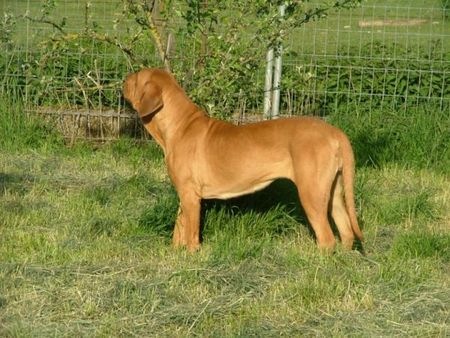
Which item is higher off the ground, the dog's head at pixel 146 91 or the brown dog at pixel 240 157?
the dog's head at pixel 146 91

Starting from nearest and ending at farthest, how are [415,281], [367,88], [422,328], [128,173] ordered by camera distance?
[422,328] < [415,281] < [128,173] < [367,88]

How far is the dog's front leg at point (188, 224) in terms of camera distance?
287 inches

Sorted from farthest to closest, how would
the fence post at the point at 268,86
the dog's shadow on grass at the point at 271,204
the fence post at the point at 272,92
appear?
the fence post at the point at 272,92 < the fence post at the point at 268,86 < the dog's shadow on grass at the point at 271,204

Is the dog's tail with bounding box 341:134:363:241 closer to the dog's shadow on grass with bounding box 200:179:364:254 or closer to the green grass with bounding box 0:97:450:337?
the green grass with bounding box 0:97:450:337

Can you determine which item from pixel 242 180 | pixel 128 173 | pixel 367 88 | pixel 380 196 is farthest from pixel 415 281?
pixel 367 88

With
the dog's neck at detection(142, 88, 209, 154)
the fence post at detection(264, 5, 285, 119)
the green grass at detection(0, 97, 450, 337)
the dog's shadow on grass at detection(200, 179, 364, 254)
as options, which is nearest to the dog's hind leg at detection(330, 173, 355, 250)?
the green grass at detection(0, 97, 450, 337)

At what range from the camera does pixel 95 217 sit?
26.1ft

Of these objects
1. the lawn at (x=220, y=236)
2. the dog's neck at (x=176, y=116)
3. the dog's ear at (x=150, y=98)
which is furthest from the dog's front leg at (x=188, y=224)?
the dog's ear at (x=150, y=98)

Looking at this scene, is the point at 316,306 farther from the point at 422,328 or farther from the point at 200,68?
the point at 200,68

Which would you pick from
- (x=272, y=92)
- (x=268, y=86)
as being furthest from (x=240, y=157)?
(x=272, y=92)

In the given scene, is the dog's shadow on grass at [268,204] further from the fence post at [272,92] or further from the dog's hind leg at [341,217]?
the fence post at [272,92]

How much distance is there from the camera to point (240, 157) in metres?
7.17

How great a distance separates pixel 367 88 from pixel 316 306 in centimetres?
553

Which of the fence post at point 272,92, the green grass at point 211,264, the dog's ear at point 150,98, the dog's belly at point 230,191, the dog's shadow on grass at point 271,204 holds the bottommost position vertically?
the green grass at point 211,264
